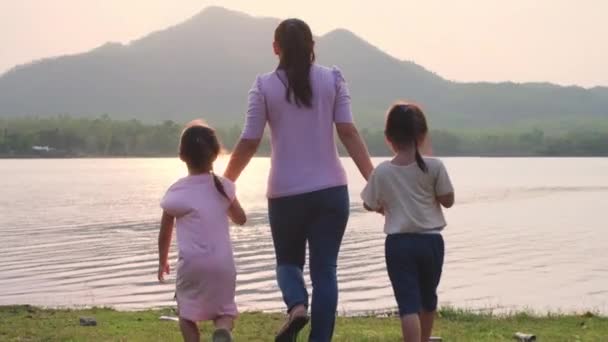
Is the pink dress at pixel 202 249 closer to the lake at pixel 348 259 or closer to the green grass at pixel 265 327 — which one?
the green grass at pixel 265 327

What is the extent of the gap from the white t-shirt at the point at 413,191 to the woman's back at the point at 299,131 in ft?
1.01

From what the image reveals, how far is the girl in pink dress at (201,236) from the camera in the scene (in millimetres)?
5828

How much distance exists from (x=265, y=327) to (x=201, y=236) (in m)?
4.52

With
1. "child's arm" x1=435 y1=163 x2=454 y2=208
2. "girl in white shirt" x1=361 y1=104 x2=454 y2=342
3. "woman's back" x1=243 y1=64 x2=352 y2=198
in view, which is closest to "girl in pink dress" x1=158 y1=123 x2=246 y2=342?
"woman's back" x1=243 y1=64 x2=352 y2=198

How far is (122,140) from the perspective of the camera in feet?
595

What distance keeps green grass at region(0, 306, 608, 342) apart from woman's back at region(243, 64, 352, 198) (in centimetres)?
194

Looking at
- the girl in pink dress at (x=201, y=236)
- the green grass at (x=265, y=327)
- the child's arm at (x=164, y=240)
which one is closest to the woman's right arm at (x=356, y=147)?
the girl in pink dress at (x=201, y=236)

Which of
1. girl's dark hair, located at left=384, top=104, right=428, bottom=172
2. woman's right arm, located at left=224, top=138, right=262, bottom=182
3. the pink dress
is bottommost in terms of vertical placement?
the pink dress

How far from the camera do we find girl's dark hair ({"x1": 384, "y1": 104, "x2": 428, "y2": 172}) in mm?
5941

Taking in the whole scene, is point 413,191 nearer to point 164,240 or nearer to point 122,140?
point 164,240

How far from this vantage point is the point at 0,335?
9328 millimetres

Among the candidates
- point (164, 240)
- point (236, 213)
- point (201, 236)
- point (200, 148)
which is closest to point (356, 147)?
point (236, 213)

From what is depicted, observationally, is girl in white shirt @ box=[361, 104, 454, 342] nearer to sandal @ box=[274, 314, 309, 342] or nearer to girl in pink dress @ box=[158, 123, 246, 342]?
sandal @ box=[274, 314, 309, 342]

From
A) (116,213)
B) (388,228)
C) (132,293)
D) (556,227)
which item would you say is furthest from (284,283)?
(116,213)
